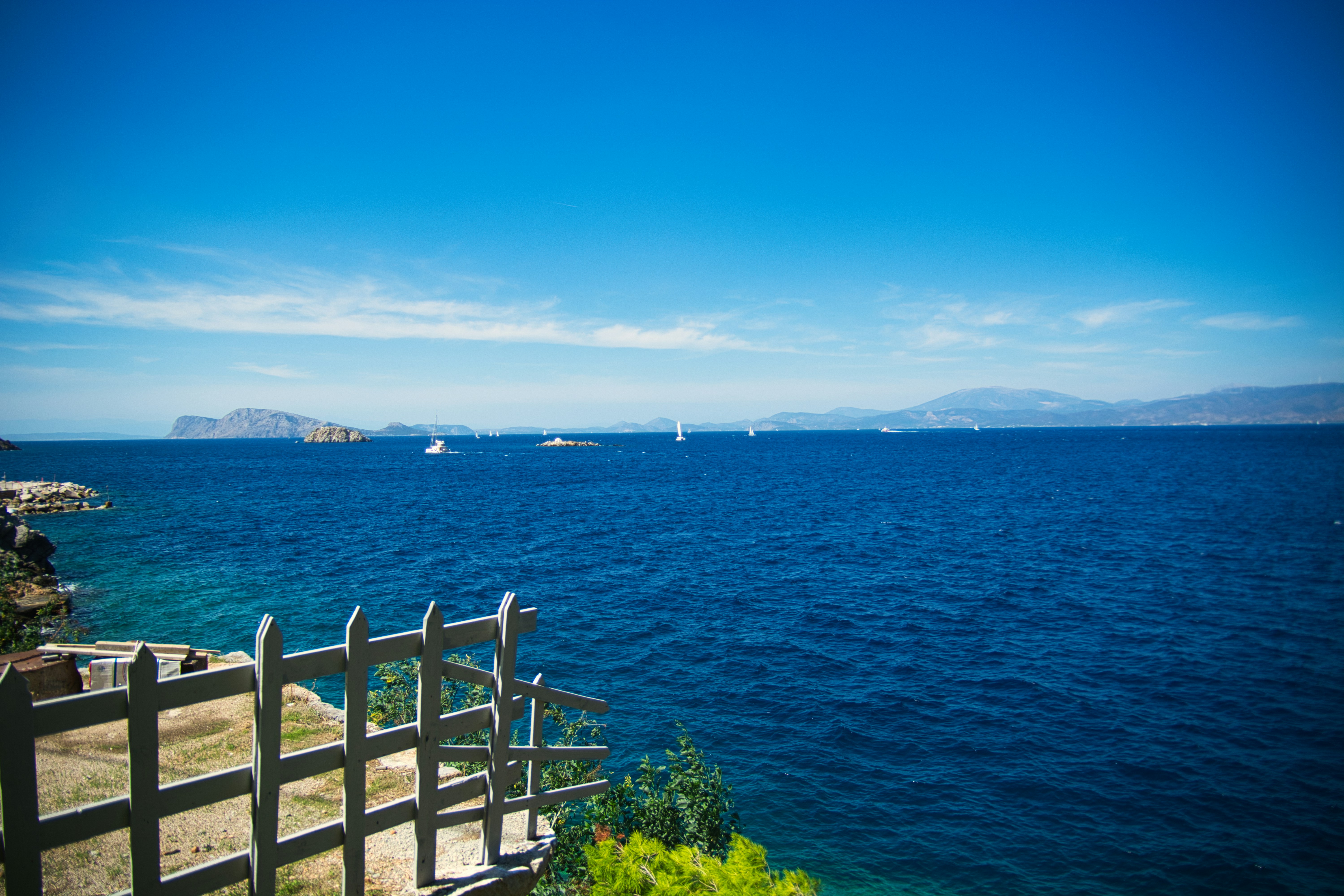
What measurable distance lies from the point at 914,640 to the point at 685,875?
2146cm

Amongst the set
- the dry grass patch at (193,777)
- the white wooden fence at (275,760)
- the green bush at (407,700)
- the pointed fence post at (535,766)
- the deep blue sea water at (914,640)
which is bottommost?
the deep blue sea water at (914,640)

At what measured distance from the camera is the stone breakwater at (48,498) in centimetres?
5481

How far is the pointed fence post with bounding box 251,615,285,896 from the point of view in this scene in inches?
173

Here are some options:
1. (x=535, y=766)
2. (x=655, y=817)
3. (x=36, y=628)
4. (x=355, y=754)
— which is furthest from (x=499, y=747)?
(x=36, y=628)

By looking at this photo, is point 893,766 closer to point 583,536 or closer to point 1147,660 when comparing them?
point 1147,660

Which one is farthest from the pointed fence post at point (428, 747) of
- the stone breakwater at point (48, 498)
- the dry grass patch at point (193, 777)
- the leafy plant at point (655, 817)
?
the stone breakwater at point (48, 498)

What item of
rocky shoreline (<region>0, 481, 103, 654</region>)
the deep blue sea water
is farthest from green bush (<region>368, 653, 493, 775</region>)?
rocky shoreline (<region>0, 481, 103, 654</region>)

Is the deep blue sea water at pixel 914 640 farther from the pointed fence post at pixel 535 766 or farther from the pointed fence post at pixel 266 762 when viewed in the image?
the pointed fence post at pixel 266 762

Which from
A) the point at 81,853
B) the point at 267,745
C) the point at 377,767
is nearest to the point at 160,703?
the point at 267,745

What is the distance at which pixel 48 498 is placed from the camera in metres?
58.0

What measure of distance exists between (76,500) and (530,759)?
7328 cm

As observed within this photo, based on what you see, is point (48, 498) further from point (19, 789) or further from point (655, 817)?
point (19, 789)

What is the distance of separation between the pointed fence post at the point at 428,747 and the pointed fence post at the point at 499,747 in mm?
483

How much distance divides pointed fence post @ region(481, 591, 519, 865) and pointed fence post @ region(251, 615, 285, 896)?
5.59 feet
